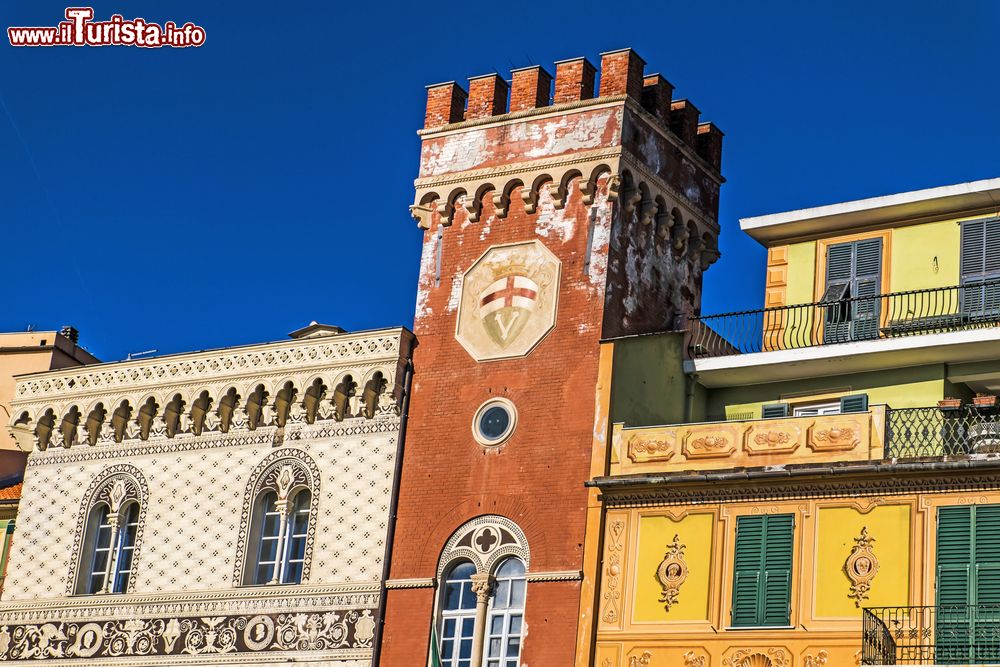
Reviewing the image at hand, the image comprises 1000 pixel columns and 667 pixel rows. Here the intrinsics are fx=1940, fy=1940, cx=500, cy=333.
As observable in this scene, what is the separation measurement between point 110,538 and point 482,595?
27.5 ft

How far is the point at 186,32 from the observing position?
3619 cm

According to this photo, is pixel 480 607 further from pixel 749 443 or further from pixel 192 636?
pixel 192 636

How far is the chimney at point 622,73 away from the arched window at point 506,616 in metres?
8.29

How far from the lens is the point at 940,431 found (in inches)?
1136

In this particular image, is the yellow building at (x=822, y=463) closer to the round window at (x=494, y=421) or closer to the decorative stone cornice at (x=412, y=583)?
the round window at (x=494, y=421)

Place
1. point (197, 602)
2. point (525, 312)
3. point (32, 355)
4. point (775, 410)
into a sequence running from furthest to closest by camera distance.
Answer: point (32, 355)
point (197, 602)
point (525, 312)
point (775, 410)

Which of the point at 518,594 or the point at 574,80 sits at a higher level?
the point at 574,80

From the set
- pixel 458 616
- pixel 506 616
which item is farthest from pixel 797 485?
pixel 458 616

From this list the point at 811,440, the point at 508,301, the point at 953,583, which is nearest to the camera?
the point at 953,583

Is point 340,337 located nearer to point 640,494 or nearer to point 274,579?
point 274,579

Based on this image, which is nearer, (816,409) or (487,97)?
(816,409)

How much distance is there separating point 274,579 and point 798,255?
10.5 metres

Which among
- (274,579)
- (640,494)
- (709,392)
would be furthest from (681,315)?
(274,579)

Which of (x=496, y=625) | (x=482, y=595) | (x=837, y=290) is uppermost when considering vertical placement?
(x=837, y=290)
